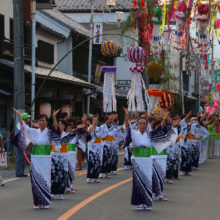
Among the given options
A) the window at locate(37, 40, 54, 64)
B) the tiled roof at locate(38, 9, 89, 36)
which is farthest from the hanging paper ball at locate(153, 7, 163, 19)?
the tiled roof at locate(38, 9, 89, 36)

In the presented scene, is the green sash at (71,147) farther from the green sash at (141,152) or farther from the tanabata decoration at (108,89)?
the tanabata decoration at (108,89)

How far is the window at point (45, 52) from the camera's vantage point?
2205cm

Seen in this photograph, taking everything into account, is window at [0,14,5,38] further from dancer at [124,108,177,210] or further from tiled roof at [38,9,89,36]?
dancer at [124,108,177,210]

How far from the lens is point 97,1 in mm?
35094

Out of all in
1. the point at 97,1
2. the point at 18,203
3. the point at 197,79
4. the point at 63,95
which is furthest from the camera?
the point at 197,79

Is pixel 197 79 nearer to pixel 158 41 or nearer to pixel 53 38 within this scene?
pixel 53 38

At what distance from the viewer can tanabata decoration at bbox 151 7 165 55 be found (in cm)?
1684

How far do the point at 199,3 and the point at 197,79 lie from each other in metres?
43.3

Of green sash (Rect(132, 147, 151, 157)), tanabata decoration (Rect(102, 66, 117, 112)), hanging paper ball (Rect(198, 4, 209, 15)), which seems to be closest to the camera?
green sash (Rect(132, 147, 151, 157))

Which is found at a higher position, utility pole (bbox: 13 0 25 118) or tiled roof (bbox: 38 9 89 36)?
tiled roof (bbox: 38 9 89 36)

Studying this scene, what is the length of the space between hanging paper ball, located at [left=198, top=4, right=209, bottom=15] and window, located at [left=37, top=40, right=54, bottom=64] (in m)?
9.50

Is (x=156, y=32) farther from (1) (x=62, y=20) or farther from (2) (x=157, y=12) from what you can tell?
(1) (x=62, y=20)

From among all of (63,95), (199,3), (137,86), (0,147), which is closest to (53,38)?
(63,95)

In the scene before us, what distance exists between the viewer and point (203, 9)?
15.0 meters
